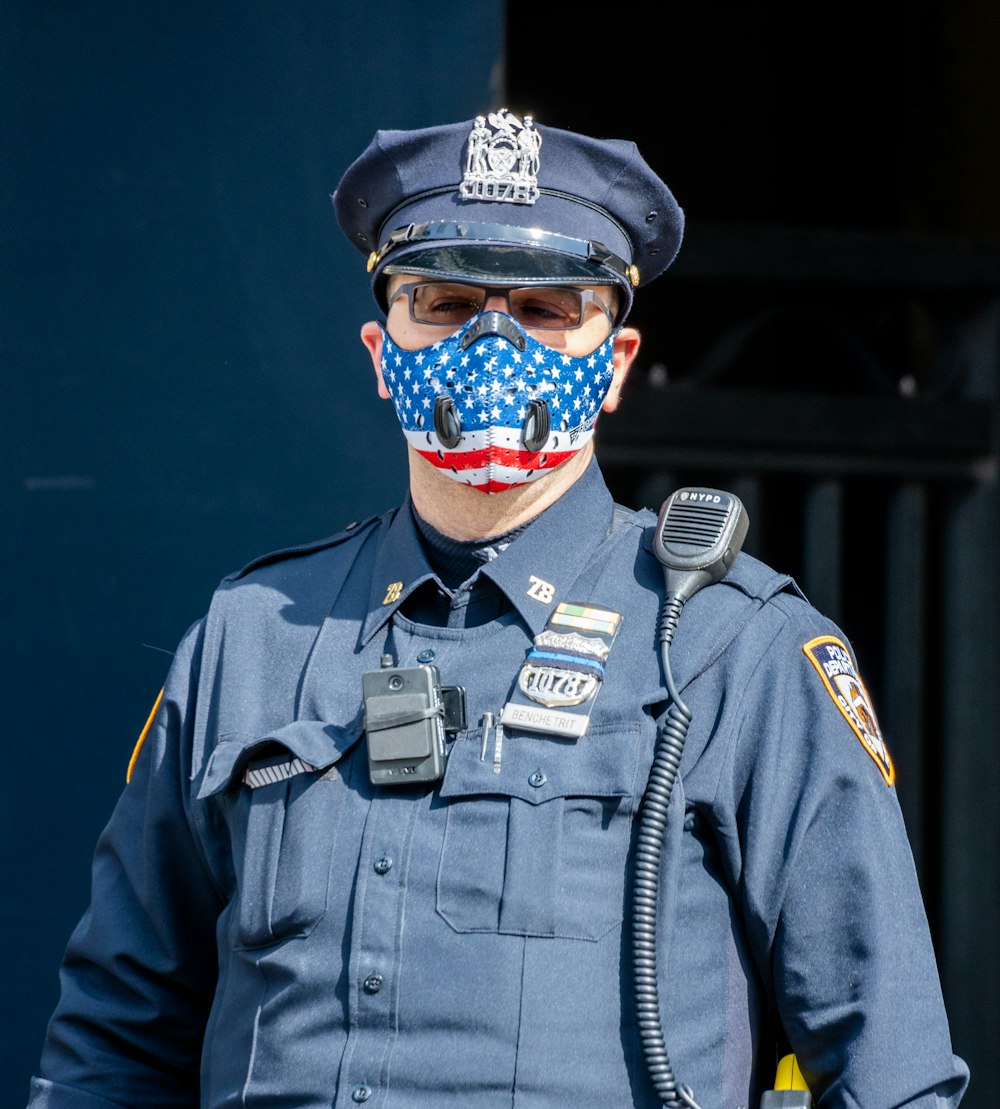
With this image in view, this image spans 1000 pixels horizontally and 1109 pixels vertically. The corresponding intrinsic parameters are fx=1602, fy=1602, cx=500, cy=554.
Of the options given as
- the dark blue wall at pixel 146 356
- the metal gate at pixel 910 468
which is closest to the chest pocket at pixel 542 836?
the dark blue wall at pixel 146 356

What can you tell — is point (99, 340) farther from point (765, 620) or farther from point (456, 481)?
point (765, 620)

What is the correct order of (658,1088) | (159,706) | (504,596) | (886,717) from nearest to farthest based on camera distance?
(658,1088), (504,596), (159,706), (886,717)

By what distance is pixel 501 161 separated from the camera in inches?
87.7

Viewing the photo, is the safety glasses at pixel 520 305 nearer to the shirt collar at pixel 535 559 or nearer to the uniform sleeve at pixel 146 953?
the shirt collar at pixel 535 559

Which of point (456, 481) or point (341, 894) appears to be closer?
point (341, 894)

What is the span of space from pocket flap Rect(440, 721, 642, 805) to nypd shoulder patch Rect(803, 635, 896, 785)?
Result: 25cm

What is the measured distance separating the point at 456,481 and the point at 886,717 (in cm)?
199

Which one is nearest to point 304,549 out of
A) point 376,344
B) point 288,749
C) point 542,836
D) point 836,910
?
point 376,344

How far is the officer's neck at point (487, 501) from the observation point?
2.22 meters

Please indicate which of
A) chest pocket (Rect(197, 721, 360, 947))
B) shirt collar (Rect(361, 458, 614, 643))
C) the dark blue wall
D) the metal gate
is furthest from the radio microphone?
the metal gate

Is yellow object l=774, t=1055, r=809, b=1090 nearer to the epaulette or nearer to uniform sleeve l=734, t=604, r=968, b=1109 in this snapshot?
uniform sleeve l=734, t=604, r=968, b=1109

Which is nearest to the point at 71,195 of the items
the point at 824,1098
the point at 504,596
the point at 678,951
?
the point at 504,596

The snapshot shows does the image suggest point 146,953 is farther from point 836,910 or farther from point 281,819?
point 836,910

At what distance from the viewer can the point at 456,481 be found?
2.19m
